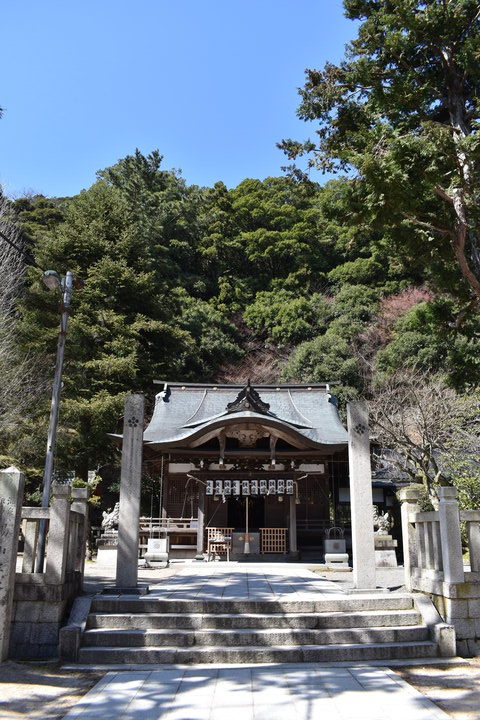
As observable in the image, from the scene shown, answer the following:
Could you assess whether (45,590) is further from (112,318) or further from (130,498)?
(112,318)

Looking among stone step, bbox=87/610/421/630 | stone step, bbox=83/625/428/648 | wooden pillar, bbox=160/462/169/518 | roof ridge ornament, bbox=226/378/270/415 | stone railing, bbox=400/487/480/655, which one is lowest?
stone step, bbox=83/625/428/648

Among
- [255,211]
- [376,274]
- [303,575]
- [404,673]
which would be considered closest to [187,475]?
[303,575]

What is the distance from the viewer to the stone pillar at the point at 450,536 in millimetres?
6215

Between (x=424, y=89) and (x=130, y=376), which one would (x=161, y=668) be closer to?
(x=424, y=89)

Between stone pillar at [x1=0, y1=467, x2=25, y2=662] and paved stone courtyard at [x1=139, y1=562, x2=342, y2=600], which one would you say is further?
paved stone courtyard at [x1=139, y1=562, x2=342, y2=600]

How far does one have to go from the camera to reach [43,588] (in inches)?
240

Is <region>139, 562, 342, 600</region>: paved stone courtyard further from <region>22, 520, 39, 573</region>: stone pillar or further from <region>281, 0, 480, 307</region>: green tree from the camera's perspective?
<region>281, 0, 480, 307</region>: green tree

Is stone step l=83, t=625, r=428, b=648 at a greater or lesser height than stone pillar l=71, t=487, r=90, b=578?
lesser

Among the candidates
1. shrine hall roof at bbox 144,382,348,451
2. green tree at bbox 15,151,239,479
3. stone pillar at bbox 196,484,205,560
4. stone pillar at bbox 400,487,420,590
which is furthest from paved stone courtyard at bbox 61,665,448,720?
green tree at bbox 15,151,239,479

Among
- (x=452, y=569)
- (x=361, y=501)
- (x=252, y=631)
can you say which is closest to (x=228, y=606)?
(x=252, y=631)

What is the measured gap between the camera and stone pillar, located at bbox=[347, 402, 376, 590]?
7352 mm

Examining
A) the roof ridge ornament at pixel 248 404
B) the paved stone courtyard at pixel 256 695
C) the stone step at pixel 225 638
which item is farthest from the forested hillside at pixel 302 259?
the paved stone courtyard at pixel 256 695

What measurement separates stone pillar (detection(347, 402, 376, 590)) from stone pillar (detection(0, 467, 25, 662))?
14.7 ft

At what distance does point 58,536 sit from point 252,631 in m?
2.59
